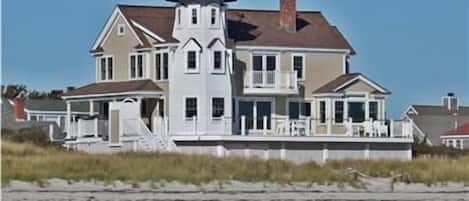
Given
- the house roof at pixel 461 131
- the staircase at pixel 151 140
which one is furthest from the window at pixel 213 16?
the house roof at pixel 461 131

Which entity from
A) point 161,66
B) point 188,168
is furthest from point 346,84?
point 188,168

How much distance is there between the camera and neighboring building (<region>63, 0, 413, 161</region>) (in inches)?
2046

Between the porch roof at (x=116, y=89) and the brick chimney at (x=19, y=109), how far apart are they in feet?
53.5

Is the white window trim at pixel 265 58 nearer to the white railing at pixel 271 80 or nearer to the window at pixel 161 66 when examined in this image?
the white railing at pixel 271 80

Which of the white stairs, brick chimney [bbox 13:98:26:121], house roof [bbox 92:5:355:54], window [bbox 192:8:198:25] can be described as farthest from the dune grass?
brick chimney [bbox 13:98:26:121]

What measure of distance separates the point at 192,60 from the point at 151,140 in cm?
403

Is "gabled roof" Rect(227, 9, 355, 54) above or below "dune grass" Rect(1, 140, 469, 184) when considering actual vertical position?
above

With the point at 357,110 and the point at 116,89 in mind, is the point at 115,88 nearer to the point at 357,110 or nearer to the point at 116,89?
the point at 116,89

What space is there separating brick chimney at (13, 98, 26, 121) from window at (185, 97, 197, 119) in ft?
76.4

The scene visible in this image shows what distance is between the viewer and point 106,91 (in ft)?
183

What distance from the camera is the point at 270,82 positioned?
55.3m

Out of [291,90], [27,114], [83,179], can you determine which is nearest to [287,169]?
[83,179]

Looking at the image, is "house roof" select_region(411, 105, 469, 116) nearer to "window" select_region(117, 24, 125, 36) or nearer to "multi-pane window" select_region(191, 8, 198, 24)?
"window" select_region(117, 24, 125, 36)

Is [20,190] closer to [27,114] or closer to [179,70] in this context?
[179,70]
